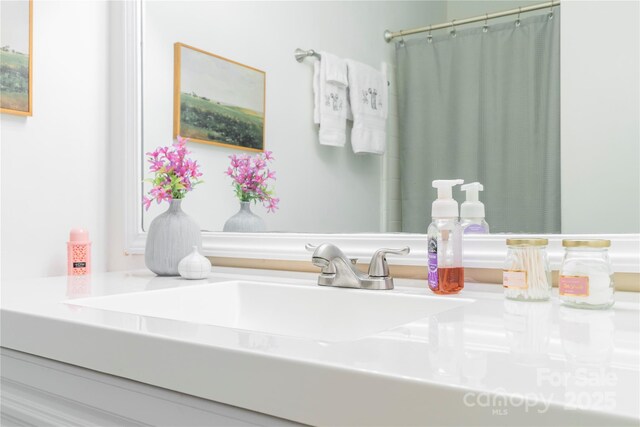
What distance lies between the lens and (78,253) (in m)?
1.42

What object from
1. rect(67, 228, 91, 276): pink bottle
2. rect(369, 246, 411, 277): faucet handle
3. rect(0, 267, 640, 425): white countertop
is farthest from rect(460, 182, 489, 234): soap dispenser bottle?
rect(67, 228, 91, 276): pink bottle

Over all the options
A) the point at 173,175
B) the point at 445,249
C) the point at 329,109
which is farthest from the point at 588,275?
the point at 173,175

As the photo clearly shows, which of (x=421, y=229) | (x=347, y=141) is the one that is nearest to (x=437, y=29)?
(x=347, y=141)

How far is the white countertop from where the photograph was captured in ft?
1.42

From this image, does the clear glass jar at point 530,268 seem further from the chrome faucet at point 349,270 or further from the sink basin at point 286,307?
the chrome faucet at point 349,270

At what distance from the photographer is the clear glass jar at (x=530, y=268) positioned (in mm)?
846

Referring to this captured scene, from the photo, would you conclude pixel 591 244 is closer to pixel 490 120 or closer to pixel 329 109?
pixel 490 120

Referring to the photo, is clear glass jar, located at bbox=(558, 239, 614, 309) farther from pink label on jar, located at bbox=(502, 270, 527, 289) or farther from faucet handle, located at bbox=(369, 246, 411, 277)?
faucet handle, located at bbox=(369, 246, 411, 277)

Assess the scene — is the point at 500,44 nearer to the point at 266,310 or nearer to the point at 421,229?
the point at 421,229

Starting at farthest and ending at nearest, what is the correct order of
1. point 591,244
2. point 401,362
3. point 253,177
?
point 253,177, point 591,244, point 401,362

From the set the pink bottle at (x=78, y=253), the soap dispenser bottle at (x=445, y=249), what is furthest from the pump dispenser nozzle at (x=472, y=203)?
the pink bottle at (x=78, y=253)

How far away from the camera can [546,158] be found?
3.44 ft

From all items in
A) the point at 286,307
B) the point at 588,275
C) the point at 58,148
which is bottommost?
the point at 286,307

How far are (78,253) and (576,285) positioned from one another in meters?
1.20
